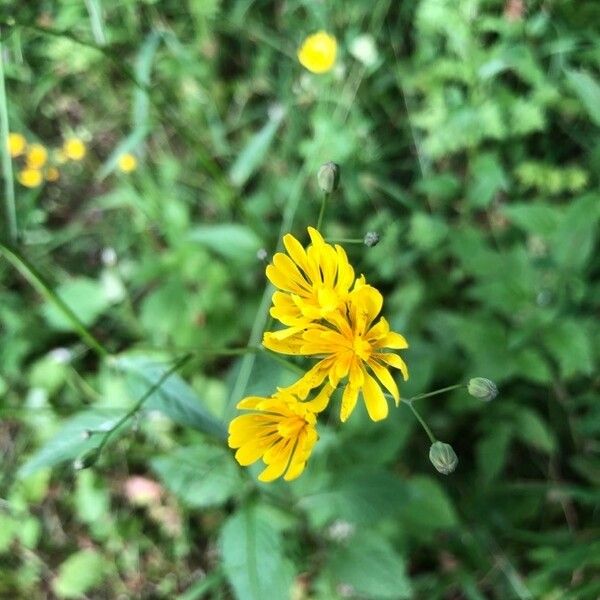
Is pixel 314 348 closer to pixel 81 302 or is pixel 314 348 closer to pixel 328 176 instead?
pixel 328 176

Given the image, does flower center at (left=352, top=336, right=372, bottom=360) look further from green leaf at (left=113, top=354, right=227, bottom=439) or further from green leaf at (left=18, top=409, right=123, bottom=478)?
green leaf at (left=18, top=409, right=123, bottom=478)

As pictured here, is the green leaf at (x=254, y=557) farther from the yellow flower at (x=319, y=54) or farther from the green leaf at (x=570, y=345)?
the yellow flower at (x=319, y=54)

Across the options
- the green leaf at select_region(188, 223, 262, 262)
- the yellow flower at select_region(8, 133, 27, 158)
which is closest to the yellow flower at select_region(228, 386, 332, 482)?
the green leaf at select_region(188, 223, 262, 262)

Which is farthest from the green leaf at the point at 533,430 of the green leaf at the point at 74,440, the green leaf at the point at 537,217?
the green leaf at the point at 74,440

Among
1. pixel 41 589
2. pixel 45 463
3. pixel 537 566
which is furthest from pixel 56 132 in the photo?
pixel 537 566

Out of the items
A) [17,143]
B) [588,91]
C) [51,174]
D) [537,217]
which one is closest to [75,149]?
[51,174]

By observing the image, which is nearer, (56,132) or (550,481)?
(550,481)

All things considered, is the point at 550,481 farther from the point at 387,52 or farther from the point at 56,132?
the point at 56,132
